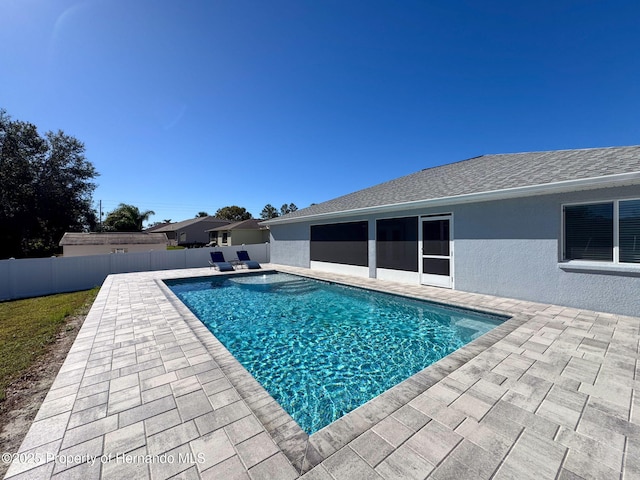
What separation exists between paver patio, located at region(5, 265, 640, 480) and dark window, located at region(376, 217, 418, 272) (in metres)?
5.35

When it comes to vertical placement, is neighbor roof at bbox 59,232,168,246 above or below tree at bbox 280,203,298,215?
below

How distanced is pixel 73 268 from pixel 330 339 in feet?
44.2

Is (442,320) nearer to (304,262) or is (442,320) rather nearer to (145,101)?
(304,262)

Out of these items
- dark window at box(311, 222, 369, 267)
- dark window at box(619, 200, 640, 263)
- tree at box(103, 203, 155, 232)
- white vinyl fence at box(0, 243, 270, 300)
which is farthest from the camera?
tree at box(103, 203, 155, 232)

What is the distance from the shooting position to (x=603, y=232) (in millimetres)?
5902

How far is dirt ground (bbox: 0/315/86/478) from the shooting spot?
249cm

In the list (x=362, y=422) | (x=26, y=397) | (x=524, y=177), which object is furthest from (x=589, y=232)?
(x=26, y=397)

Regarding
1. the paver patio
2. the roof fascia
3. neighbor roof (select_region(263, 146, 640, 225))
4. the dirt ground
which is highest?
neighbor roof (select_region(263, 146, 640, 225))

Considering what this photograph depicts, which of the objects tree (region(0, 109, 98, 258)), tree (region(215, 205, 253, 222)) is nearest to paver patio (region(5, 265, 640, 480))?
tree (region(0, 109, 98, 258))

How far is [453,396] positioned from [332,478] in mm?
1750

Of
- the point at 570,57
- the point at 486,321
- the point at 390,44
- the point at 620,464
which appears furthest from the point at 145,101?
the point at 570,57

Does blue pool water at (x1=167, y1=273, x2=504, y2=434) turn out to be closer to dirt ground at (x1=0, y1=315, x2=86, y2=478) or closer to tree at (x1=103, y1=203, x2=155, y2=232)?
dirt ground at (x1=0, y1=315, x2=86, y2=478)

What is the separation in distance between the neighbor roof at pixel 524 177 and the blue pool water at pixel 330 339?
3.28 metres

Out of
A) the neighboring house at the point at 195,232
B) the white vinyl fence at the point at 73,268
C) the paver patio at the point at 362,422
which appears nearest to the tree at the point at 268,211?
the neighboring house at the point at 195,232
